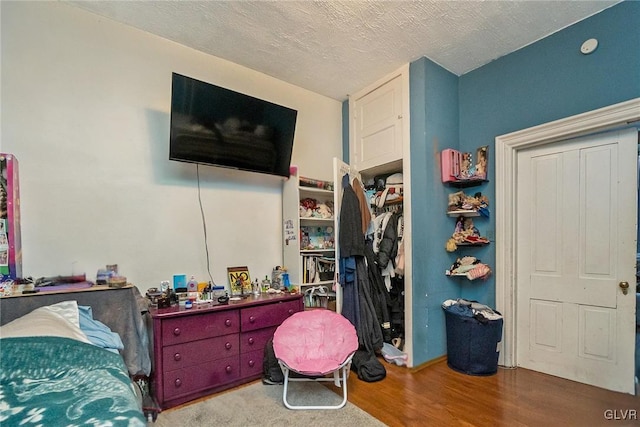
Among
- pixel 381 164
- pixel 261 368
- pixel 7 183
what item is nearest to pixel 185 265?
pixel 261 368

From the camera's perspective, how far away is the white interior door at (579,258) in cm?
221

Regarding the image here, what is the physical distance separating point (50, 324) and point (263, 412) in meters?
1.30

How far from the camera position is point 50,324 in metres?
1.34

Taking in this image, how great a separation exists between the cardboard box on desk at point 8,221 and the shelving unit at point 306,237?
1922 mm

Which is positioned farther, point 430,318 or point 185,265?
point 430,318

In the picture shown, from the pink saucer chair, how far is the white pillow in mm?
1126

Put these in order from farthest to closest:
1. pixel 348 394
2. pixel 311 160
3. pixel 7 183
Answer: pixel 311 160
pixel 348 394
pixel 7 183

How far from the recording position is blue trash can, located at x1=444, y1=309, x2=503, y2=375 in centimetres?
249

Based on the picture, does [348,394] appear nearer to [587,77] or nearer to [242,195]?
[242,195]

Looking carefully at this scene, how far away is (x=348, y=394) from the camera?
220 centimetres

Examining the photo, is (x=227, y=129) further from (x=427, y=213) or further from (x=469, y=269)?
(x=469, y=269)

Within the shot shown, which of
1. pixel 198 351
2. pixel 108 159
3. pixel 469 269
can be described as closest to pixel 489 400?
pixel 469 269

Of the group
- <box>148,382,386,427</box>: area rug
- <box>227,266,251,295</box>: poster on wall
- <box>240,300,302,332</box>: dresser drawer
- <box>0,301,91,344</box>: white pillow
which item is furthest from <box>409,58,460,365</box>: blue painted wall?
<box>0,301,91,344</box>: white pillow

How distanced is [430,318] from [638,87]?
2255mm
